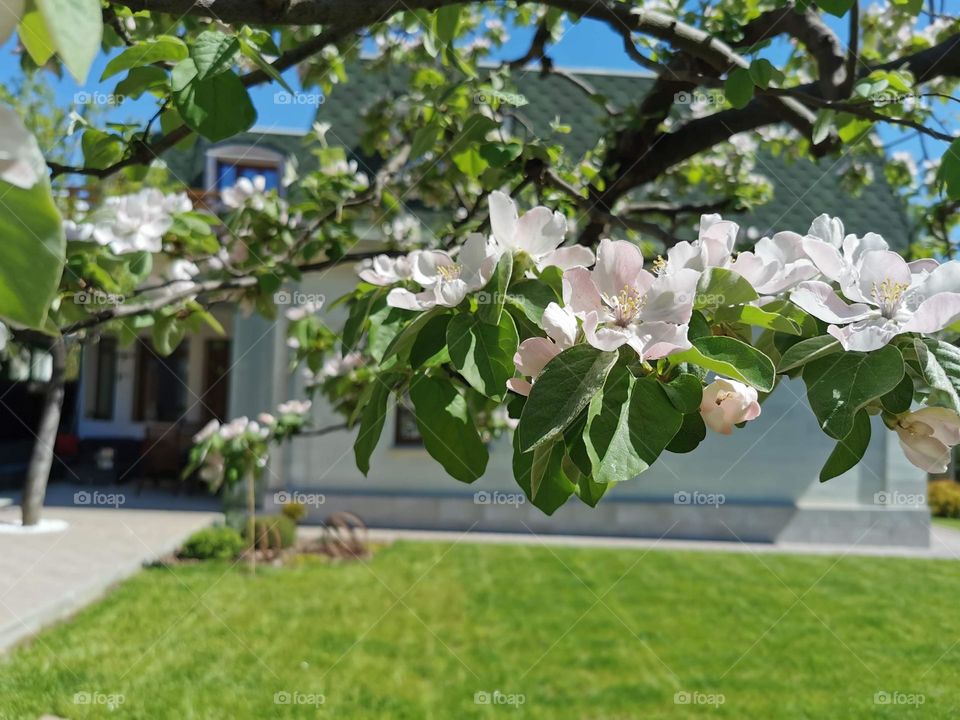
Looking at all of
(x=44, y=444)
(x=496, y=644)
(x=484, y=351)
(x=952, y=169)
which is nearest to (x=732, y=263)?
(x=484, y=351)

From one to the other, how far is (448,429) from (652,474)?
27.0 feet

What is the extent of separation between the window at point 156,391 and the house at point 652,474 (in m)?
3.41

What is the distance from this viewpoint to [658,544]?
8195 millimetres

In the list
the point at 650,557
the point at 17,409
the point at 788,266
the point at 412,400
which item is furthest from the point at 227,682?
the point at 17,409

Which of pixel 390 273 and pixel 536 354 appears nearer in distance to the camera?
pixel 536 354

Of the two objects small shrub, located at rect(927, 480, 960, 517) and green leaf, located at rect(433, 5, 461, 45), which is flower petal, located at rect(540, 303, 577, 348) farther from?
small shrub, located at rect(927, 480, 960, 517)

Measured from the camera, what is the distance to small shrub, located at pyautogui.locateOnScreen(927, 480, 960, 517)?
442 inches

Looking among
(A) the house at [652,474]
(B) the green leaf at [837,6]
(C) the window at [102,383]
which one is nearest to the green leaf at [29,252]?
(B) the green leaf at [837,6]

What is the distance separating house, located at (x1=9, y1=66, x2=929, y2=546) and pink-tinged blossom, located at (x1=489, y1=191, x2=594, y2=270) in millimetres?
7383

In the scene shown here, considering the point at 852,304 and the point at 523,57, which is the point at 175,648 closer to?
the point at 523,57

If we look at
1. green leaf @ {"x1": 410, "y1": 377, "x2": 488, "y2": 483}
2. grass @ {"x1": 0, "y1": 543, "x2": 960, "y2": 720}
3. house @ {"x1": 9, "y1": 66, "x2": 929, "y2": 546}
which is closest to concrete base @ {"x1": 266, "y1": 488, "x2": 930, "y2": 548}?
house @ {"x1": 9, "y1": 66, "x2": 929, "y2": 546}

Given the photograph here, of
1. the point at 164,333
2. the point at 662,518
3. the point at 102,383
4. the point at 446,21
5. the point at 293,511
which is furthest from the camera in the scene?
the point at 102,383

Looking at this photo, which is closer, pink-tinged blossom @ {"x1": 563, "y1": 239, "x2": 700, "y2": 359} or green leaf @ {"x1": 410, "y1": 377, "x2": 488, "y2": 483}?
pink-tinged blossom @ {"x1": 563, "y1": 239, "x2": 700, "y2": 359}

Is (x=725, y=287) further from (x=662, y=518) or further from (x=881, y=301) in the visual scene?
(x=662, y=518)
